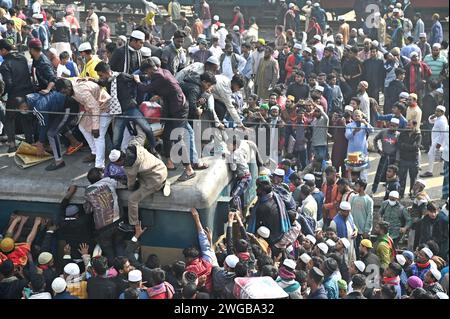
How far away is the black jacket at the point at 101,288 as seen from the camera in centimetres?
939

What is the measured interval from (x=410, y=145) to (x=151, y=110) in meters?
4.30

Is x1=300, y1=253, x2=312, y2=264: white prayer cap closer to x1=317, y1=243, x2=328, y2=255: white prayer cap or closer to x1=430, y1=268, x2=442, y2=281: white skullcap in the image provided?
x1=317, y1=243, x2=328, y2=255: white prayer cap

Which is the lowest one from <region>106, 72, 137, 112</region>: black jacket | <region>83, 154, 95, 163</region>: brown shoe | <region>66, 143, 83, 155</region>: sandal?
<region>83, 154, 95, 163</region>: brown shoe

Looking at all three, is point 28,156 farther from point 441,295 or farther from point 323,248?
point 441,295

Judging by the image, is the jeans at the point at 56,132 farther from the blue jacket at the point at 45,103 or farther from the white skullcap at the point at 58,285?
the white skullcap at the point at 58,285

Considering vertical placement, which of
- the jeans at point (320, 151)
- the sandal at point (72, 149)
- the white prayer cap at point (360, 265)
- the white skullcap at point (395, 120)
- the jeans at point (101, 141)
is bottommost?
the white prayer cap at point (360, 265)

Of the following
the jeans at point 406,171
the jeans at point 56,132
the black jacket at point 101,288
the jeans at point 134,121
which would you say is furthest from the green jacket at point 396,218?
the jeans at point 56,132

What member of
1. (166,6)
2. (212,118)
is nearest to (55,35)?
(166,6)

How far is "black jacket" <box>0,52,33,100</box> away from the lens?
436 inches

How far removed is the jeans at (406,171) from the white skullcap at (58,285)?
5.83m

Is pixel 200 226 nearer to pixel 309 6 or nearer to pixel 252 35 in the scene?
pixel 252 35

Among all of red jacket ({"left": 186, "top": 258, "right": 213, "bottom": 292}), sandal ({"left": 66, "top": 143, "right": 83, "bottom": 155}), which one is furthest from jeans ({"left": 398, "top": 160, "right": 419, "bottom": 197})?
sandal ({"left": 66, "top": 143, "right": 83, "bottom": 155})

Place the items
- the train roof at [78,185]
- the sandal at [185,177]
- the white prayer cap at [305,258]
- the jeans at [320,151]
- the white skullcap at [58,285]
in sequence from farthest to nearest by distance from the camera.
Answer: the jeans at [320,151] → the sandal at [185,177] → the train roof at [78,185] → the white prayer cap at [305,258] → the white skullcap at [58,285]

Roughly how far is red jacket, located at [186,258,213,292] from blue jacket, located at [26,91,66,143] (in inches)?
102
